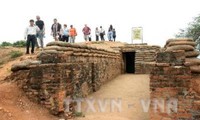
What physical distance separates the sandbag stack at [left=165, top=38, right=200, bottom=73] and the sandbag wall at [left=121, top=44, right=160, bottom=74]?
8806mm

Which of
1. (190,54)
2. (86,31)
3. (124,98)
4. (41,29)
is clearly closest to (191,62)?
(190,54)

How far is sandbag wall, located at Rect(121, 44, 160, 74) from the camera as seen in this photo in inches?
654

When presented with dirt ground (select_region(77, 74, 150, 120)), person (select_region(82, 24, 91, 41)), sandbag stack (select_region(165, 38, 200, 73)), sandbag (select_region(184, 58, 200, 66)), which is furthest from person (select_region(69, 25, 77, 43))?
sandbag (select_region(184, 58, 200, 66))

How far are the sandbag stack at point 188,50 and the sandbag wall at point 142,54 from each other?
8806 millimetres

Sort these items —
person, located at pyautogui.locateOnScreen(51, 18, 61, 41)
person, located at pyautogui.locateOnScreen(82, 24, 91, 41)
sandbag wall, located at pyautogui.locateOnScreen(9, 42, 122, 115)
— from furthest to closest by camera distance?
person, located at pyautogui.locateOnScreen(82, 24, 91, 41) → person, located at pyautogui.locateOnScreen(51, 18, 61, 41) → sandbag wall, located at pyautogui.locateOnScreen(9, 42, 122, 115)

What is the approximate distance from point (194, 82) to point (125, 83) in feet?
18.8

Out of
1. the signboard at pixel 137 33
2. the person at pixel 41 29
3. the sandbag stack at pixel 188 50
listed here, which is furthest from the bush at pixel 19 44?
the sandbag stack at pixel 188 50

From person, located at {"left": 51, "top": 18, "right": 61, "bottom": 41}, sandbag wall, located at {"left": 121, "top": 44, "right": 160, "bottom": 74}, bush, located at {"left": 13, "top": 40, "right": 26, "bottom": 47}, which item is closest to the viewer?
person, located at {"left": 51, "top": 18, "right": 61, "bottom": 41}

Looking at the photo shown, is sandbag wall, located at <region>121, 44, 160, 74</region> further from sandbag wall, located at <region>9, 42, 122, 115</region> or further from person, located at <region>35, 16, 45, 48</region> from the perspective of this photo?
sandbag wall, located at <region>9, 42, 122, 115</region>

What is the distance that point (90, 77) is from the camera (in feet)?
32.1

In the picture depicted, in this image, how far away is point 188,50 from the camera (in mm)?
7164

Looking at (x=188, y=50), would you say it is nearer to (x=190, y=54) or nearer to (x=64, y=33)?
(x=190, y=54)

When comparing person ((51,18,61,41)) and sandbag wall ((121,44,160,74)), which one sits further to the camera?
sandbag wall ((121,44,160,74))

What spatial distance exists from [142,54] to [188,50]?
32.7 ft
